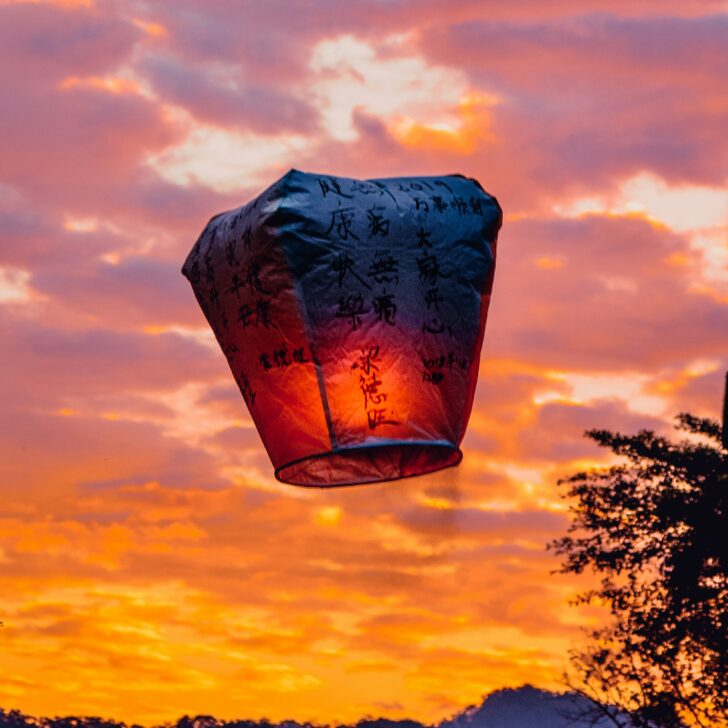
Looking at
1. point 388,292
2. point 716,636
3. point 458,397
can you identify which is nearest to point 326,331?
point 388,292

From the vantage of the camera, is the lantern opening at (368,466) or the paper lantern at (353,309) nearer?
the paper lantern at (353,309)

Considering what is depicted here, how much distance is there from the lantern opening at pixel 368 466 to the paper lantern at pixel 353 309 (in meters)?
0.39

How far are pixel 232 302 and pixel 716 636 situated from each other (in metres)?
18.1

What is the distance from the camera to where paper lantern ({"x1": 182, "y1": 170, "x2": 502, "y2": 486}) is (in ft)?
28.8

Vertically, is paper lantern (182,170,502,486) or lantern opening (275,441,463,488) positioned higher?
paper lantern (182,170,502,486)

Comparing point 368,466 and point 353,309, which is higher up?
point 353,309

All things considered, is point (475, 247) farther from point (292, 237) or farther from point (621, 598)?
point (621, 598)

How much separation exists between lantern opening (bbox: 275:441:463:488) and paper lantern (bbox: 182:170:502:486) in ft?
1.29

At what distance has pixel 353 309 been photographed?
8.78 m

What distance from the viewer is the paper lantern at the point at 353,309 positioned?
877 centimetres

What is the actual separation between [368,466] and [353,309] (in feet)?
5.63

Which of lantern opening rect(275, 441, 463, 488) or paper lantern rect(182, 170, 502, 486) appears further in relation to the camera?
lantern opening rect(275, 441, 463, 488)

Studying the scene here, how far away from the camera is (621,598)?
1058 inches

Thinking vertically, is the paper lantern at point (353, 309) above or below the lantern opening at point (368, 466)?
above
